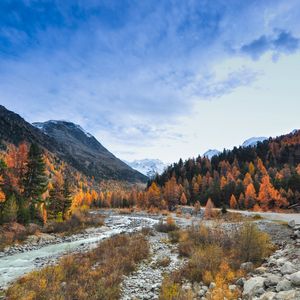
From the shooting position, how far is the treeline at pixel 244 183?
6768cm

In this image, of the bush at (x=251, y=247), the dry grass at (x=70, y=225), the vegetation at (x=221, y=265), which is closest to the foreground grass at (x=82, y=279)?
the vegetation at (x=221, y=265)

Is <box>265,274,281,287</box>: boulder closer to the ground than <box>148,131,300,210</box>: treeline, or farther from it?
closer to the ground

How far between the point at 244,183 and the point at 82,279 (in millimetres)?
74383

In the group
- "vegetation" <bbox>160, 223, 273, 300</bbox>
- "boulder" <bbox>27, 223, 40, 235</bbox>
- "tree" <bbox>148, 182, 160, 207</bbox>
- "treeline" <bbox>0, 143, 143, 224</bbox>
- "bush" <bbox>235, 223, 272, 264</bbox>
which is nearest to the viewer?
"vegetation" <bbox>160, 223, 273, 300</bbox>

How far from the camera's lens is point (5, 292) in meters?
14.4

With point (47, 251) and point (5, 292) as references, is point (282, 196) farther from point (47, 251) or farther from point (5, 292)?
point (5, 292)

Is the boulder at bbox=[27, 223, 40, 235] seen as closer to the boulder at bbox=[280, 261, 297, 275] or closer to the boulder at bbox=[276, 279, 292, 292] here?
the boulder at bbox=[280, 261, 297, 275]

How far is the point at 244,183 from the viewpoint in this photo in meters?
81.7

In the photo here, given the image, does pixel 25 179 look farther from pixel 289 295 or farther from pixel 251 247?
pixel 289 295

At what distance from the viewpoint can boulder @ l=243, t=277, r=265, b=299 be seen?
11516mm

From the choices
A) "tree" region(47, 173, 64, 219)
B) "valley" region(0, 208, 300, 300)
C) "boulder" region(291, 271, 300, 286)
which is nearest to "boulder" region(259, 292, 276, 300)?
"valley" region(0, 208, 300, 300)

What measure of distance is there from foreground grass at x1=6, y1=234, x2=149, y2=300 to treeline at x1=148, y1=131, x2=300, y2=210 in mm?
48435

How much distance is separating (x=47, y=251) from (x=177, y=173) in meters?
120

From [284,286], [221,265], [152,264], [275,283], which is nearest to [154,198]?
[152,264]
